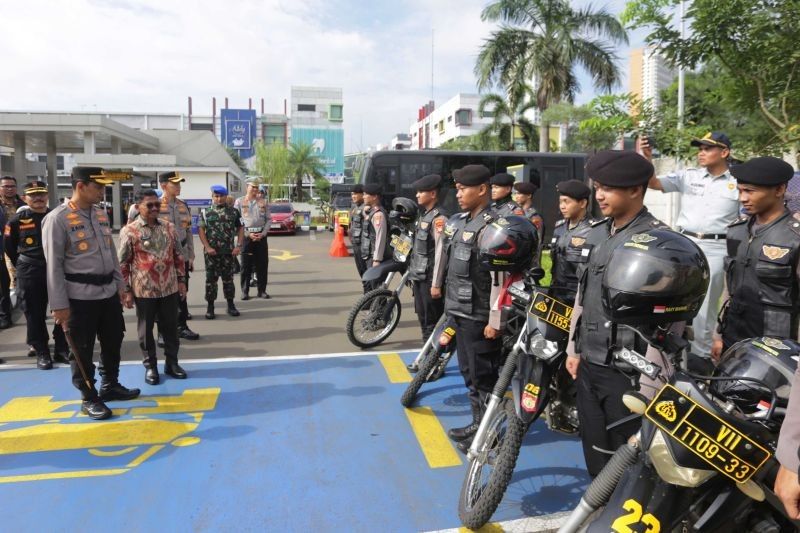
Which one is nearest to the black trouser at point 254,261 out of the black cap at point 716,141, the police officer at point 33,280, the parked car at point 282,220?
the police officer at point 33,280

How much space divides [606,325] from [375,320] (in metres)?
Answer: 3.81

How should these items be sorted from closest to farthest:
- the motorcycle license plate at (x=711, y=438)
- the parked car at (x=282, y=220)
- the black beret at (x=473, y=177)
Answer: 1. the motorcycle license plate at (x=711, y=438)
2. the black beret at (x=473, y=177)
3. the parked car at (x=282, y=220)

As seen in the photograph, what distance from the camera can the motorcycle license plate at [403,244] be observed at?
19.1 feet

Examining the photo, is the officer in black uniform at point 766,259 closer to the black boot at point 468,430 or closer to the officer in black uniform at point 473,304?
the officer in black uniform at point 473,304

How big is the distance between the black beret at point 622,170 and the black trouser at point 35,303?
5194mm

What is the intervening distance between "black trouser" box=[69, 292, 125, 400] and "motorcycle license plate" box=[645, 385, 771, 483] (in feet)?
12.9

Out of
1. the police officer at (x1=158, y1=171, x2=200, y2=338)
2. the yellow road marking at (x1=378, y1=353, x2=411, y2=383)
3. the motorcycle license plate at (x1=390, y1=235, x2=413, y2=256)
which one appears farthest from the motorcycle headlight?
the police officer at (x1=158, y1=171, x2=200, y2=338)

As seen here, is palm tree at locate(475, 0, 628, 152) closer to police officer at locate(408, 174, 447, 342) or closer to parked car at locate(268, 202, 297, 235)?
parked car at locate(268, 202, 297, 235)

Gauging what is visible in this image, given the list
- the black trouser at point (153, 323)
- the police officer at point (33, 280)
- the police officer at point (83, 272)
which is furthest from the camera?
the police officer at point (33, 280)

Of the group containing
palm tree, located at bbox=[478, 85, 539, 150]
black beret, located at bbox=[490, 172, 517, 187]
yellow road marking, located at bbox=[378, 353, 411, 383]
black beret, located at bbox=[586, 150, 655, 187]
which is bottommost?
yellow road marking, located at bbox=[378, 353, 411, 383]

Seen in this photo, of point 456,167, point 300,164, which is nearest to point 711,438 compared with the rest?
point 456,167

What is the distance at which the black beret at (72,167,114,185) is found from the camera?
4.12 metres

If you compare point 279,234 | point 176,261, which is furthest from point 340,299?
point 279,234

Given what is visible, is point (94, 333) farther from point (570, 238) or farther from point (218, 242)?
point (570, 238)
